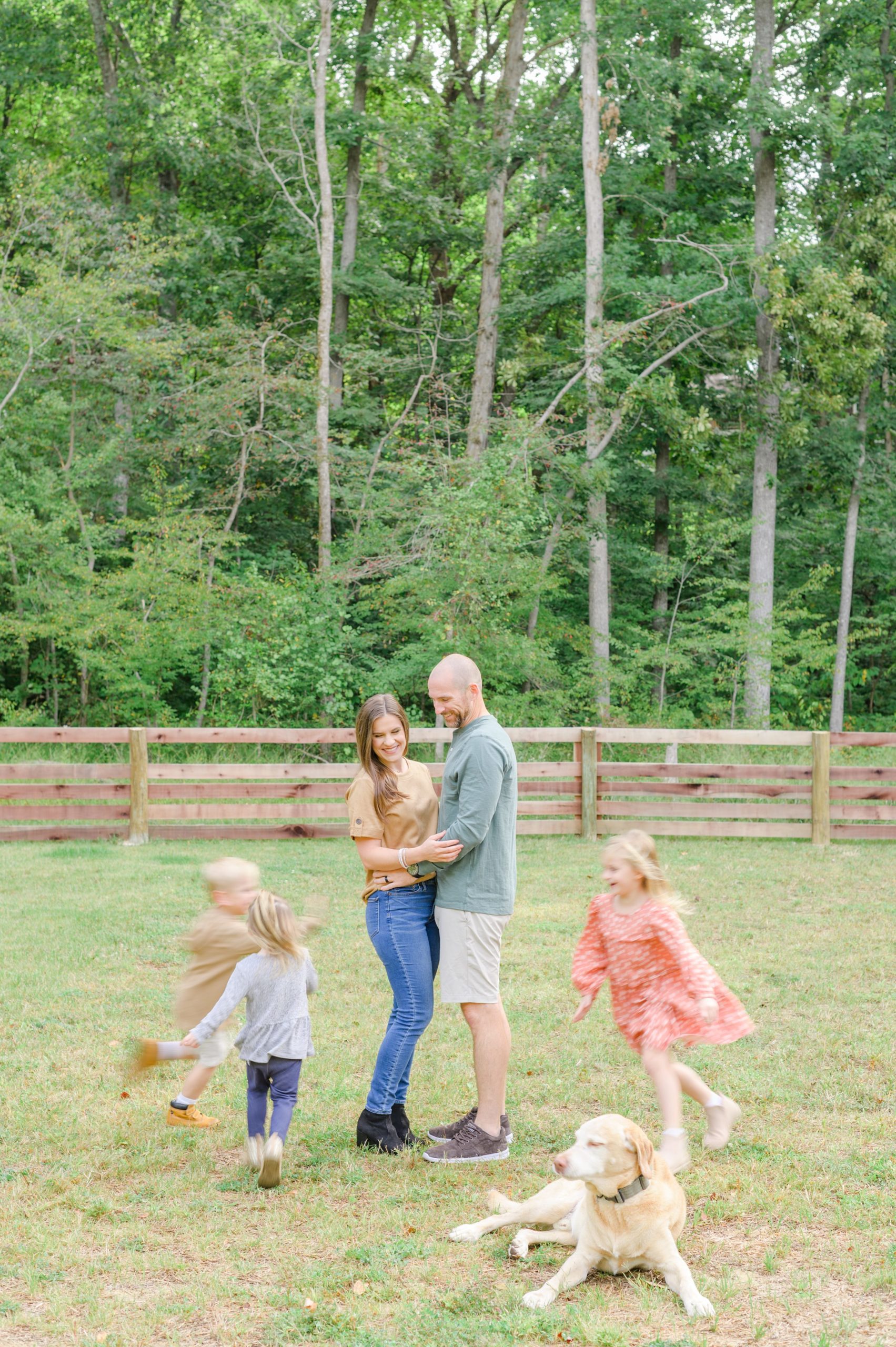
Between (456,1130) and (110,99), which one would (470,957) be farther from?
(110,99)

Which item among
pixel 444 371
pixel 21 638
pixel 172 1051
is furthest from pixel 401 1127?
pixel 444 371

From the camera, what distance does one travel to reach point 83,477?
57.3 feet

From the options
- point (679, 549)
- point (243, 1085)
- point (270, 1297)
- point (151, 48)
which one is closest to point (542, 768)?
point (243, 1085)

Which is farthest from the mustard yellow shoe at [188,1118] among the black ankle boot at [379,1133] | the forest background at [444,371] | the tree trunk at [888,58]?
the tree trunk at [888,58]

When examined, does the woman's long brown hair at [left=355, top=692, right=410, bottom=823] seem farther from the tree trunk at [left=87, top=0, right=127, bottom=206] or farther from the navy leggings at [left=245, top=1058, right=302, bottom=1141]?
the tree trunk at [left=87, top=0, right=127, bottom=206]

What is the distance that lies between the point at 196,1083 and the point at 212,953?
1.52ft

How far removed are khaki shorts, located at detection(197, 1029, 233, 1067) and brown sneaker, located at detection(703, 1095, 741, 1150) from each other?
1.70 meters

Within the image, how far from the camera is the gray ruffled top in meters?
4.14

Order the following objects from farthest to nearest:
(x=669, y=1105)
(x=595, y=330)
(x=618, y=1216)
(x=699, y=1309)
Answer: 1. (x=595, y=330)
2. (x=669, y=1105)
3. (x=618, y=1216)
4. (x=699, y=1309)

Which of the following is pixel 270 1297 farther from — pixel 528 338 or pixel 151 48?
A: pixel 151 48

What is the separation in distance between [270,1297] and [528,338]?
60.6 feet

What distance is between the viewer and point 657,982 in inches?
162

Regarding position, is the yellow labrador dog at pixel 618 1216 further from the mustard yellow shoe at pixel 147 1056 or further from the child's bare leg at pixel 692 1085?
the mustard yellow shoe at pixel 147 1056

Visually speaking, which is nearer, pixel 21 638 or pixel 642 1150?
pixel 642 1150
